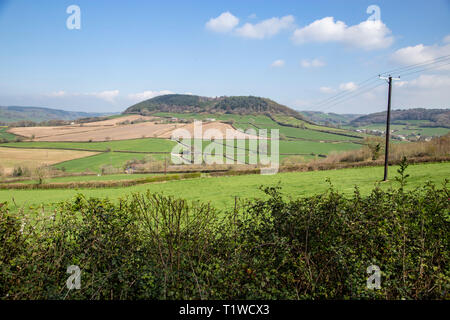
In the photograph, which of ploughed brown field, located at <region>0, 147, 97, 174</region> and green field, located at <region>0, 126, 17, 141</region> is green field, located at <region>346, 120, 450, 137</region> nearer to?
ploughed brown field, located at <region>0, 147, 97, 174</region>

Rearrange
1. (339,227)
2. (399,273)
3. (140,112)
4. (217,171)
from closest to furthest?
1. (399,273)
2. (339,227)
3. (217,171)
4. (140,112)

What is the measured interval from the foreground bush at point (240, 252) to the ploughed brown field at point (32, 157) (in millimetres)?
45767

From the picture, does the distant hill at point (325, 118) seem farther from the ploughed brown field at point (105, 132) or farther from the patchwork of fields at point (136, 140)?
the ploughed brown field at point (105, 132)

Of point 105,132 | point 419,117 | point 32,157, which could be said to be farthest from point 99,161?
point 419,117

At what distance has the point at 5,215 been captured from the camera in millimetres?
3822

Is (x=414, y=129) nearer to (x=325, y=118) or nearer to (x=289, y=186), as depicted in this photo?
(x=325, y=118)

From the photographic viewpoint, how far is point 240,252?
11.8 feet

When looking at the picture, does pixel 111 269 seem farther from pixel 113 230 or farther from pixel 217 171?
pixel 217 171

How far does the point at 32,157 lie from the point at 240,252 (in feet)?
181

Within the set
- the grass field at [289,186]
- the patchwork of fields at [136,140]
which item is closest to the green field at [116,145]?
the patchwork of fields at [136,140]

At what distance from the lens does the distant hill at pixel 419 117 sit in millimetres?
70812

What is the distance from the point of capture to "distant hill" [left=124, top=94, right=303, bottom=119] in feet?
324
